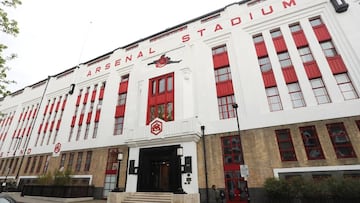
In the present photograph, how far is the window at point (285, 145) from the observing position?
12.4 m

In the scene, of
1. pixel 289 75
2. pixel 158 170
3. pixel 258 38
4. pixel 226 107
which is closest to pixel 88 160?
pixel 158 170

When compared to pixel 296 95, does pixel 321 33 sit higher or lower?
higher

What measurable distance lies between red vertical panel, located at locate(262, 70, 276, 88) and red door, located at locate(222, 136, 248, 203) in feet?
17.7

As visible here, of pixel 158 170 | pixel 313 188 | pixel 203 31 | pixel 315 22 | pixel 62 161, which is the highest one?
pixel 203 31

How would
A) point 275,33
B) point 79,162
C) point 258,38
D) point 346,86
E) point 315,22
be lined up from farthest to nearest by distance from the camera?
point 79,162 → point 258,38 → point 275,33 → point 315,22 → point 346,86

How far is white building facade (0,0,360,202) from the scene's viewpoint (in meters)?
12.5

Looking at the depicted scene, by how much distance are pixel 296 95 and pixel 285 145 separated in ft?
13.8

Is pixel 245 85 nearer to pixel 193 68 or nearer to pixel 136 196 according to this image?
pixel 193 68

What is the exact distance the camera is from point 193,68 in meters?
18.7

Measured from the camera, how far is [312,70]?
1401cm

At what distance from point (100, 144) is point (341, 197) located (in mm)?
20855

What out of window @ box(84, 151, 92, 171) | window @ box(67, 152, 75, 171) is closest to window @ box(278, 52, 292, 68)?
window @ box(84, 151, 92, 171)

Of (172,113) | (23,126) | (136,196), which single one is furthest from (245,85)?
(23,126)

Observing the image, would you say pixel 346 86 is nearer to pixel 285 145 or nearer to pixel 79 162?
pixel 285 145
